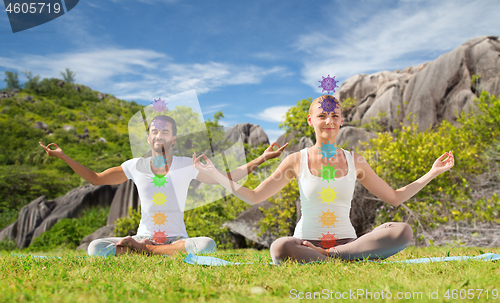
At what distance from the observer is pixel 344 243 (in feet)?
10.7

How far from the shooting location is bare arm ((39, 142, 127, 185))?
4.00 m

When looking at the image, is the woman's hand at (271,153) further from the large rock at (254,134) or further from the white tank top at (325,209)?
the large rock at (254,134)

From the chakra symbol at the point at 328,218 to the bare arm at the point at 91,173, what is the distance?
2.67 metres

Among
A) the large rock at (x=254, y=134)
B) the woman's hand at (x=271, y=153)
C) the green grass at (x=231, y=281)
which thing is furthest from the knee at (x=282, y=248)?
the large rock at (x=254, y=134)

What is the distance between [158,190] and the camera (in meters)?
4.32

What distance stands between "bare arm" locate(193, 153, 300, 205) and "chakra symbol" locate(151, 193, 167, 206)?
1149mm

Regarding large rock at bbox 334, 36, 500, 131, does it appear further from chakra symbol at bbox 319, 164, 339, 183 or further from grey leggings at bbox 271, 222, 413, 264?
grey leggings at bbox 271, 222, 413, 264

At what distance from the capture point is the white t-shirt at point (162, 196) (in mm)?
4250

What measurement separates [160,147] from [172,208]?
2.63 ft

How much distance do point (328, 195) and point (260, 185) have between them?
70cm

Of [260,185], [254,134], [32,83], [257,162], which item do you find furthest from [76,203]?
[32,83]

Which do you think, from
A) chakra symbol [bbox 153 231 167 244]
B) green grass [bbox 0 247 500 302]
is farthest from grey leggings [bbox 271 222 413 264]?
chakra symbol [bbox 153 231 167 244]

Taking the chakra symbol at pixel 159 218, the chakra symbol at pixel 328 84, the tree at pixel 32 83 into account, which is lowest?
the chakra symbol at pixel 159 218

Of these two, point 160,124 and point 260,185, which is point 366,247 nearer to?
point 260,185
